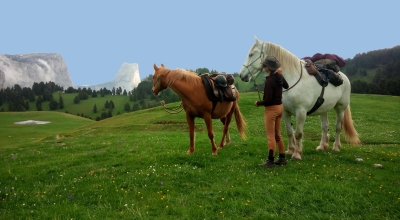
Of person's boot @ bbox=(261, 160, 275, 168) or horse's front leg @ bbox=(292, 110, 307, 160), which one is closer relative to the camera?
person's boot @ bbox=(261, 160, 275, 168)

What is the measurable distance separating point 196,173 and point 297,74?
15.8 feet

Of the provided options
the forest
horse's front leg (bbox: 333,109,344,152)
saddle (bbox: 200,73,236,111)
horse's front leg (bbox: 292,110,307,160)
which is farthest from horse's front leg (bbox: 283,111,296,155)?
the forest

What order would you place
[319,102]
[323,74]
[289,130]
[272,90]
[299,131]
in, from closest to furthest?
[272,90]
[299,131]
[319,102]
[289,130]
[323,74]

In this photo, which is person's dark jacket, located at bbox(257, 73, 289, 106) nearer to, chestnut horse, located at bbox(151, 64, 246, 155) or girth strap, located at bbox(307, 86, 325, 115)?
chestnut horse, located at bbox(151, 64, 246, 155)

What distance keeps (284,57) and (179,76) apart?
144 inches

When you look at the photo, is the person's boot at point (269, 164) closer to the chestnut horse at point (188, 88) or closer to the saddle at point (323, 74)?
the chestnut horse at point (188, 88)

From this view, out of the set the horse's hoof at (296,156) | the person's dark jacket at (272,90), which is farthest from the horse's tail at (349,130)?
the person's dark jacket at (272,90)

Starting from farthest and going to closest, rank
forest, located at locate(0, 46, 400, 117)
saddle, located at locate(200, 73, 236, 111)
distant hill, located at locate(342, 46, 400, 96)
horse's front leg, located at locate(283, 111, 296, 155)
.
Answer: forest, located at locate(0, 46, 400, 117) < distant hill, located at locate(342, 46, 400, 96) < horse's front leg, located at locate(283, 111, 296, 155) < saddle, located at locate(200, 73, 236, 111)

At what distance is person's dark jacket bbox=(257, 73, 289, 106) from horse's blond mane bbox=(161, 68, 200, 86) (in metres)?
2.57

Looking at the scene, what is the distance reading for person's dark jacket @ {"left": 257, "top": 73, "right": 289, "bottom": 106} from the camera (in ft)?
26.3

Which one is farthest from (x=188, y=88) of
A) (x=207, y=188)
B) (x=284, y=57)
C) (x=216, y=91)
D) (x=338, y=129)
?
(x=338, y=129)

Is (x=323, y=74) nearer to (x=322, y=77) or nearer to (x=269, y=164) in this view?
(x=322, y=77)

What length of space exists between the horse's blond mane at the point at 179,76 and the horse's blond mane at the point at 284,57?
2.73 meters

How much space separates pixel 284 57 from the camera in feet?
31.9
